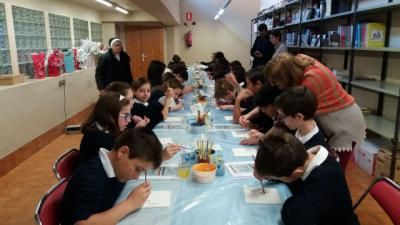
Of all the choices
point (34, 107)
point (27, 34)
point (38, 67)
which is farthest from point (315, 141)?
point (27, 34)

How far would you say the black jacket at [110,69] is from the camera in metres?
4.85

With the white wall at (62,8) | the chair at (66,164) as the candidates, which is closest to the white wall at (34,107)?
the white wall at (62,8)

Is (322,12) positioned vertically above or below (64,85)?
above

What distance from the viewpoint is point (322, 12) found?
193 inches

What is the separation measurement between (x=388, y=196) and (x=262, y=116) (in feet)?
4.57

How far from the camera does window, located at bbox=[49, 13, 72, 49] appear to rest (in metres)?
6.05

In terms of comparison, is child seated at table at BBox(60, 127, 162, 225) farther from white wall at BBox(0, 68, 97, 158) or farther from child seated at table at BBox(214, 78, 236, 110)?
white wall at BBox(0, 68, 97, 158)

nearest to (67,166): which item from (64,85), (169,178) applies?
(169,178)

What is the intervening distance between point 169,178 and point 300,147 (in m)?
0.71

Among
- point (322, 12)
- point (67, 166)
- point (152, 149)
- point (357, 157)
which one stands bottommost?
point (357, 157)

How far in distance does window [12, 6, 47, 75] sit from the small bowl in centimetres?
417

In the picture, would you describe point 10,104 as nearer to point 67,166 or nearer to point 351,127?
point 67,166

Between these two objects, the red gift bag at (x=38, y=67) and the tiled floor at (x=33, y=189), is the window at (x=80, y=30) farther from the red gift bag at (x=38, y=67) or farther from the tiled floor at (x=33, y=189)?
the tiled floor at (x=33, y=189)

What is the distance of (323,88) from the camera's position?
2145 millimetres
